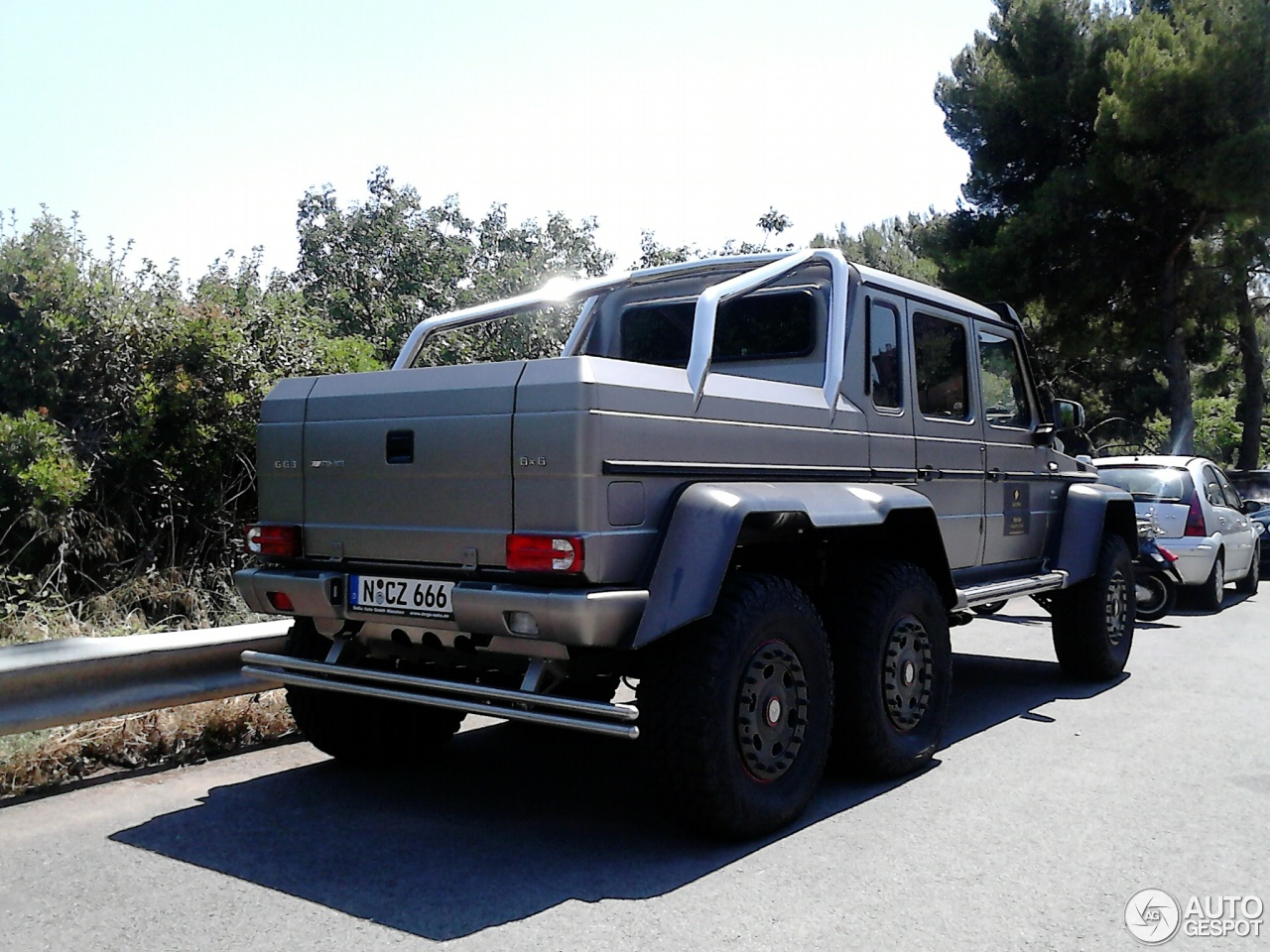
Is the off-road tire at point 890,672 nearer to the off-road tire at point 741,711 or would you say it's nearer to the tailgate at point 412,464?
the off-road tire at point 741,711

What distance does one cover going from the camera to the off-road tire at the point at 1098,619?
7.51m

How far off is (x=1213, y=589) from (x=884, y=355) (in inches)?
310

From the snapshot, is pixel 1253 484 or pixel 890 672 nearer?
pixel 890 672

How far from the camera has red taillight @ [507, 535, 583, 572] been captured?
393cm

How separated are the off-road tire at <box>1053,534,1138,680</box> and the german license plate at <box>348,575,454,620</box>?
4.83 meters

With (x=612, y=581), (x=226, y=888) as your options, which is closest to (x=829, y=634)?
(x=612, y=581)

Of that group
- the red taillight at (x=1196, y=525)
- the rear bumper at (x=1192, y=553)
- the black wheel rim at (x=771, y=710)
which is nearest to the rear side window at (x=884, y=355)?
the black wheel rim at (x=771, y=710)

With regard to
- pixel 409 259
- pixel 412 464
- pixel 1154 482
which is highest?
pixel 409 259

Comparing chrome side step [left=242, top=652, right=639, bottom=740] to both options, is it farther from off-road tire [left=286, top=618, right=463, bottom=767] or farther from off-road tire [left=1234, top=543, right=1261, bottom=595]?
off-road tire [left=1234, top=543, right=1261, bottom=595]

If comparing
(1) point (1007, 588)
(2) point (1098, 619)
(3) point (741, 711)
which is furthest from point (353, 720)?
(2) point (1098, 619)

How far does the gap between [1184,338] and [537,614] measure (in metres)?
21.8

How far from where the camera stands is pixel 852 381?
5.45 meters

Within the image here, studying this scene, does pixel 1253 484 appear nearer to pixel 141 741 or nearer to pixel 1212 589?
pixel 1212 589

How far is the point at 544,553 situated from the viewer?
3.97m
